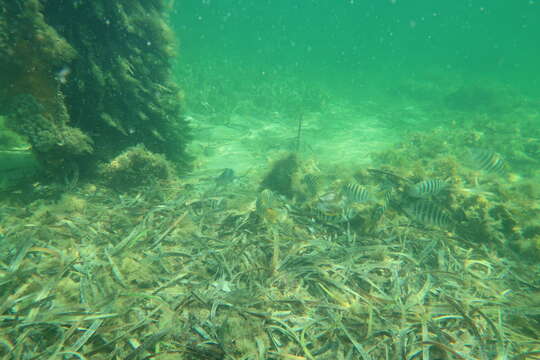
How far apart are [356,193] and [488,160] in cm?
349

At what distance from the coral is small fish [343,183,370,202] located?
14.0ft

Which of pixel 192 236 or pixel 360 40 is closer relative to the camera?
pixel 192 236

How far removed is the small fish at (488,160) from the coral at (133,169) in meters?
7.10

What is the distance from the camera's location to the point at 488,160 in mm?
5629

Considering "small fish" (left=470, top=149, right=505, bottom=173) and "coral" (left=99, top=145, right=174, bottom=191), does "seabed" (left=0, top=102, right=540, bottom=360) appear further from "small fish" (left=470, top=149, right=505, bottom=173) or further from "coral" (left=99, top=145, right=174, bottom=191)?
"small fish" (left=470, top=149, right=505, bottom=173)

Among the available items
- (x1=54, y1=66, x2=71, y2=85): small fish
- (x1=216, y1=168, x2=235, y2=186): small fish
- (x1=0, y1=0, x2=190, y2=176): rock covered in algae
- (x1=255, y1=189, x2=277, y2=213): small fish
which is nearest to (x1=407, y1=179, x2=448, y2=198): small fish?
(x1=255, y1=189, x2=277, y2=213): small fish

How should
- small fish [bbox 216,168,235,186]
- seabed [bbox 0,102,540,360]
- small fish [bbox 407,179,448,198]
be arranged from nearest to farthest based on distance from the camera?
seabed [bbox 0,102,540,360] < small fish [bbox 407,179,448,198] < small fish [bbox 216,168,235,186]

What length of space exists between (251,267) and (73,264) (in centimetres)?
235

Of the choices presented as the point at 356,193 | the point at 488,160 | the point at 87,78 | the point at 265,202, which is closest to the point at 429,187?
the point at 356,193

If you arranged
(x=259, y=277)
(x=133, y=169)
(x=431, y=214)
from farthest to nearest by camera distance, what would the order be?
(x=133, y=169)
(x=431, y=214)
(x=259, y=277)

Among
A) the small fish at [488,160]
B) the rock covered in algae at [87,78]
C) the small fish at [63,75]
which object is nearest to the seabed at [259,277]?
the small fish at [488,160]

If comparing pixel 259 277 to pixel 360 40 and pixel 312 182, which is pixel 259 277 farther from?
pixel 360 40

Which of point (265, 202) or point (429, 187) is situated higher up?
point (429, 187)

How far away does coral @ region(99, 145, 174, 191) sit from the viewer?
5.79 meters
